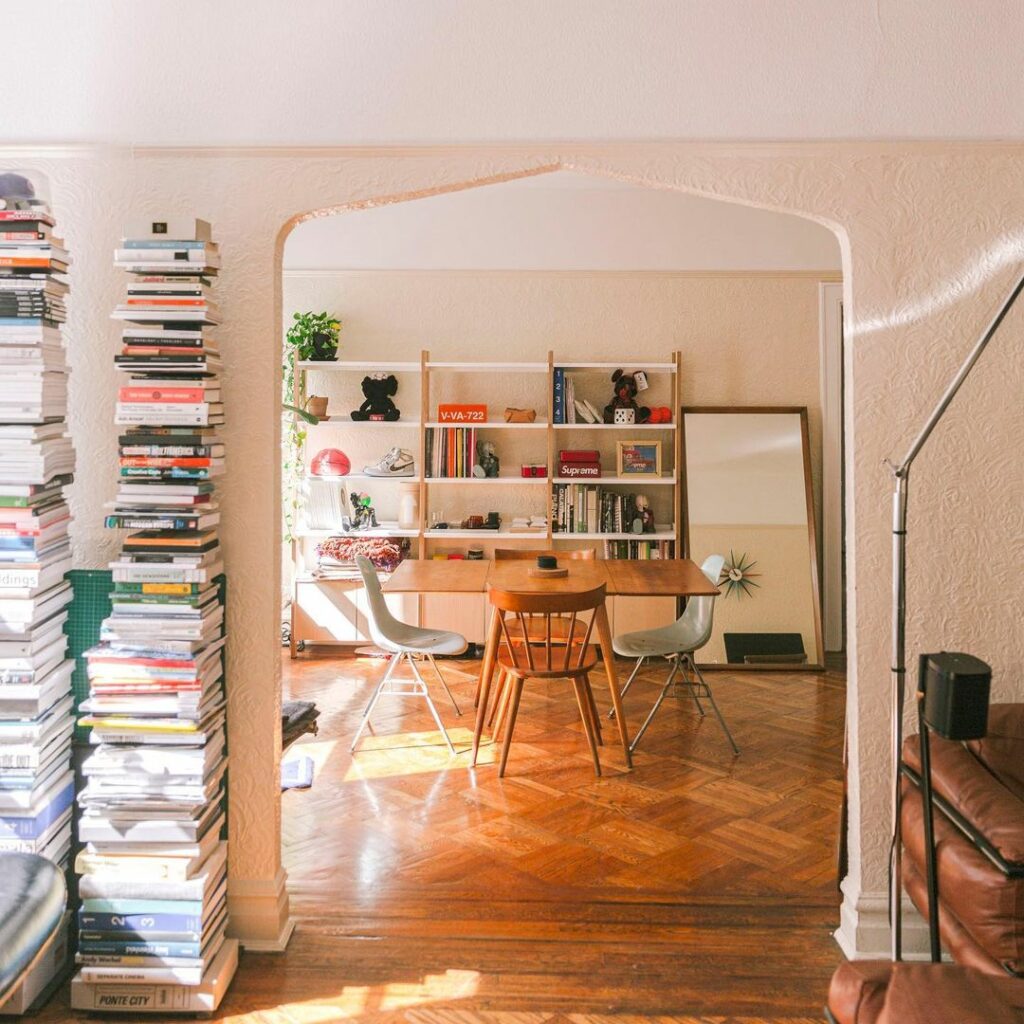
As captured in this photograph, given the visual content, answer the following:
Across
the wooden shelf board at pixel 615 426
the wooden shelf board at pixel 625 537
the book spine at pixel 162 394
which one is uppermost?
the wooden shelf board at pixel 615 426

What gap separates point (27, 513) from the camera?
113 inches

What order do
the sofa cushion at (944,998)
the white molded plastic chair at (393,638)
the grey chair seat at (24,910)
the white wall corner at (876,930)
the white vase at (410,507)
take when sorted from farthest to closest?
the white vase at (410,507), the white molded plastic chair at (393,638), the white wall corner at (876,930), the grey chair seat at (24,910), the sofa cushion at (944,998)

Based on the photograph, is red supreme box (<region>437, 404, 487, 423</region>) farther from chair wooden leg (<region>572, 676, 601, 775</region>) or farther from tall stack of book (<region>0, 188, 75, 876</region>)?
tall stack of book (<region>0, 188, 75, 876</region>)

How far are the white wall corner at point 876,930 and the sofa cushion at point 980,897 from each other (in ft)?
1.45

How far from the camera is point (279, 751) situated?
10.7 ft

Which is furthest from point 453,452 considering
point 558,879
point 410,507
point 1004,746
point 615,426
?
point 1004,746

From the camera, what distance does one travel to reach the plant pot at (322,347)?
23.4 feet

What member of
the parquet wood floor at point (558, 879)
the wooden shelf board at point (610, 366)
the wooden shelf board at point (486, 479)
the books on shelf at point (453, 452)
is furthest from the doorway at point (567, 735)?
the wooden shelf board at point (486, 479)

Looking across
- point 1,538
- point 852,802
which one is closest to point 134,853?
point 1,538

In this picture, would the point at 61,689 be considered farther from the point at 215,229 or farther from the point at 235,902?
the point at 215,229

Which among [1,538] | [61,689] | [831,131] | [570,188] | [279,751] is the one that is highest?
[570,188]

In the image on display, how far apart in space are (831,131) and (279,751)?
2.73m

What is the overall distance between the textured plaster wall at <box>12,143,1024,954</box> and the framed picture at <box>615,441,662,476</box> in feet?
13.2

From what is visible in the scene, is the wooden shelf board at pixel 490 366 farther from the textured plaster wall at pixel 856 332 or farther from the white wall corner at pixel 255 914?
the white wall corner at pixel 255 914
